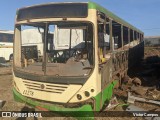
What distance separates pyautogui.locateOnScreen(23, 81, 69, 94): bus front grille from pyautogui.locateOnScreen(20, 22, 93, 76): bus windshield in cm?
28

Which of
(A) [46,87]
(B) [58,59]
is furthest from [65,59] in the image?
(A) [46,87]

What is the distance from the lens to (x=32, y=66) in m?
6.62

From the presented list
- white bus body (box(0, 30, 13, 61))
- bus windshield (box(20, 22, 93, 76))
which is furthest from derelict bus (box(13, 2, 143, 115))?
white bus body (box(0, 30, 13, 61))

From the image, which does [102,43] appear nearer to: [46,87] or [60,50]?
[60,50]

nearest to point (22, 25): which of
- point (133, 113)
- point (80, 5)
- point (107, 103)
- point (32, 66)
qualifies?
point (32, 66)

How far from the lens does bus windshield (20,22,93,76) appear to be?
605cm

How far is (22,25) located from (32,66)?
45.5 inches

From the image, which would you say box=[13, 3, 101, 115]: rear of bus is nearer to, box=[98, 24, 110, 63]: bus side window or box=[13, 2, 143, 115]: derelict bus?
box=[13, 2, 143, 115]: derelict bus

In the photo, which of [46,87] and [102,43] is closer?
[46,87]

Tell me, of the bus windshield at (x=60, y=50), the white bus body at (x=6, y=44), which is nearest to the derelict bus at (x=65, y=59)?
the bus windshield at (x=60, y=50)

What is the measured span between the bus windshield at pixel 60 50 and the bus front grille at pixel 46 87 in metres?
0.28

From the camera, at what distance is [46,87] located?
613 cm

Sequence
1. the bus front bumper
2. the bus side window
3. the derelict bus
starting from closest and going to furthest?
the bus front bumper → the derelict bus → the bus side window

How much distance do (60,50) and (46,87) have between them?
1164mm
